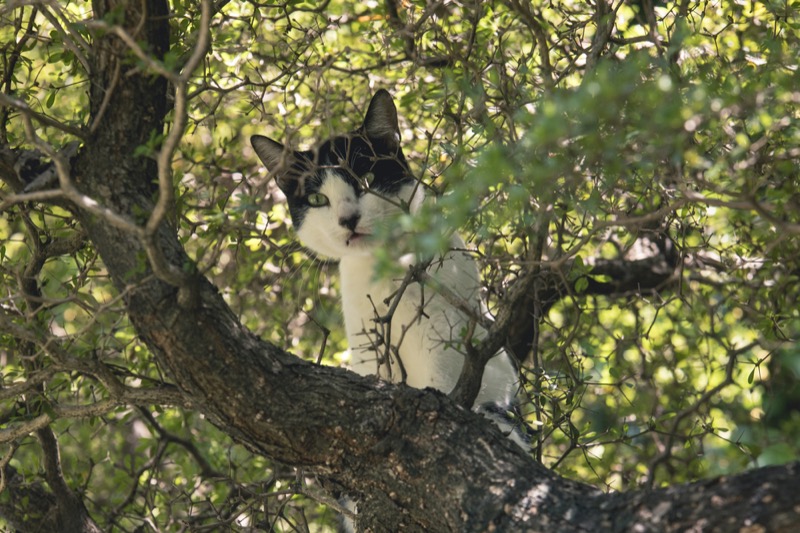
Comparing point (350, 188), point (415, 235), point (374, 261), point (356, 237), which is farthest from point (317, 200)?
point (415, 235)

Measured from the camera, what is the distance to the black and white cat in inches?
164

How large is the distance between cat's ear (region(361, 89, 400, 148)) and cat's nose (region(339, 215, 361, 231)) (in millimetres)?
418

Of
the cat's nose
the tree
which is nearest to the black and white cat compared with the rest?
the cat's nose

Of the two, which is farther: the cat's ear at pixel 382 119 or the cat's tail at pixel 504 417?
the cat's ear at pixel 382 119

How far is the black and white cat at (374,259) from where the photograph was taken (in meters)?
4.17

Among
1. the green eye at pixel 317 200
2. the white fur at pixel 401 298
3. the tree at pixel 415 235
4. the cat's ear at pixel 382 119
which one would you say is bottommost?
the tree at pixel 415 235

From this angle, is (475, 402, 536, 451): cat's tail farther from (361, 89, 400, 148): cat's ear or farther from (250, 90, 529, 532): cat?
(361, 89, 400, 148): cat's ear

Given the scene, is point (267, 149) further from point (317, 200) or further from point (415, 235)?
point (415, 235)

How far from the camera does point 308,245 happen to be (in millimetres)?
4562

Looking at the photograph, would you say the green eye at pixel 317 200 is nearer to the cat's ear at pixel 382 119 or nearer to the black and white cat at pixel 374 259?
the black and white cat at pixel 374 259

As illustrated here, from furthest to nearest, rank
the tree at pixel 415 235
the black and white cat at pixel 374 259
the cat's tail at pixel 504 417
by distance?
the black and white cat at pixel 374 259 → the cat's tail at pixel 504 417 → the tree at pixel 415 235

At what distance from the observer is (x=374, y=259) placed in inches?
162

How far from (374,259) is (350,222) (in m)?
0.21

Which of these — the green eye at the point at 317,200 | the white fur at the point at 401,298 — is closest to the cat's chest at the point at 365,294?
the white fur at the point at 401,298
